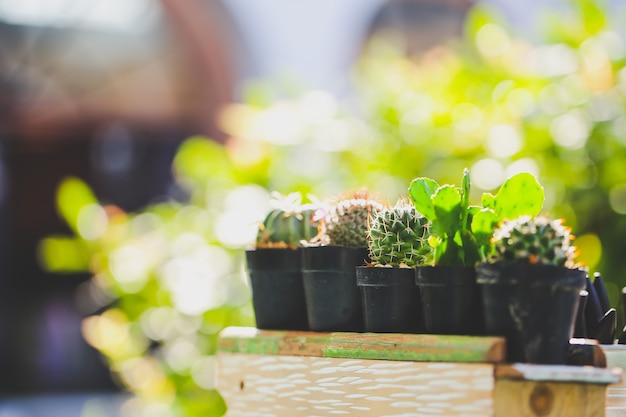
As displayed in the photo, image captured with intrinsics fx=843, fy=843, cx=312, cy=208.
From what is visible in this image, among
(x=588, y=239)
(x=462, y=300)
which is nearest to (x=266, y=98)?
(x=588, y=239)

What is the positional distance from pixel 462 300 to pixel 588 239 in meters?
1.32

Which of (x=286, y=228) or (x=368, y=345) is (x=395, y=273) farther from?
(x=286, y=228)

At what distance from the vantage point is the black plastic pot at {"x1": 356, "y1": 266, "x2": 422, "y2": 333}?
1198 millimetres

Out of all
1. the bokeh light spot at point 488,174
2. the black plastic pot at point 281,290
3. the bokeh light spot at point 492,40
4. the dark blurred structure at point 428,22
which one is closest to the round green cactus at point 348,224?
the black plastic pot at point 281,290

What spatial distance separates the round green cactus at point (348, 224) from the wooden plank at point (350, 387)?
197mm

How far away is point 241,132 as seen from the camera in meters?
2.84

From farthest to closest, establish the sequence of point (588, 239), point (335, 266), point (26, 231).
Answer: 1. point (26, 231)
2. point (588, 239)
3. point (335, 266)

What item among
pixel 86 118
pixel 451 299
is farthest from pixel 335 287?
pixel 86 118

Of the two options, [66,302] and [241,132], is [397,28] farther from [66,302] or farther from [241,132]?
[66,302]

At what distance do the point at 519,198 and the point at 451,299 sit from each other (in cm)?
17

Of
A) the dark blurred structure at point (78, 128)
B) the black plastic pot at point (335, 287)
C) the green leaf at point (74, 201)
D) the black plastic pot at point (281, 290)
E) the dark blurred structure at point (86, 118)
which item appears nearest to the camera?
the black plastic pot at point (335, 287)

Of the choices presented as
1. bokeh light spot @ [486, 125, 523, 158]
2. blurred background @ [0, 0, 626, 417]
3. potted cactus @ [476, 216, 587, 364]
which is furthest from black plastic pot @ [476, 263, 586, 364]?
bokeh light spot @ [486, 125, 523, 158]

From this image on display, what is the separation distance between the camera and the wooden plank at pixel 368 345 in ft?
3.44

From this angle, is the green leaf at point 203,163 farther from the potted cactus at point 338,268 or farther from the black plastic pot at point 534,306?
the black plastic pot at point 534,306
